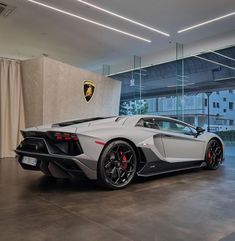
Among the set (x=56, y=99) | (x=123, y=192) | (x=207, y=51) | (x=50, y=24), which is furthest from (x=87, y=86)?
(x=123, y=192)

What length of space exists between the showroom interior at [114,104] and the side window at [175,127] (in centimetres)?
13

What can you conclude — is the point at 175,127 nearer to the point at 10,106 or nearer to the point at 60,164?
the point at 60,164

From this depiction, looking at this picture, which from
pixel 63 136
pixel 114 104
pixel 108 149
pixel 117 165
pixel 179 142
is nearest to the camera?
pixel 63 136

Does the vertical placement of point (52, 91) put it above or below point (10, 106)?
above

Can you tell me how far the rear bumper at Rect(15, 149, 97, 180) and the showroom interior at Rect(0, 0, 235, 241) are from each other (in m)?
0.02

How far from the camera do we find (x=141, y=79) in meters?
9.72

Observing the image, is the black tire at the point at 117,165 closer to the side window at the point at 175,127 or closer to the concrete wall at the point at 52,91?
the side window at the point at 175,127

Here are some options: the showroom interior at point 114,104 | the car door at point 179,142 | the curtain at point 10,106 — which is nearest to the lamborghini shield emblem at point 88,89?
the showroom interior at point 114,104

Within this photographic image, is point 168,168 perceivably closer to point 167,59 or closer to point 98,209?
point 98,209

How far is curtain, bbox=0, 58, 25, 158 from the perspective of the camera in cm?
664

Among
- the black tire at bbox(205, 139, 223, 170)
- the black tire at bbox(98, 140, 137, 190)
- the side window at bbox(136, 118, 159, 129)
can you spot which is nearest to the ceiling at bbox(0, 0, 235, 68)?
the side window at bbox(136, 118, 159, 129)

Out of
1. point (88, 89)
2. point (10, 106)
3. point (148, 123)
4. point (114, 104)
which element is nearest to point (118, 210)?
point (148, 123)

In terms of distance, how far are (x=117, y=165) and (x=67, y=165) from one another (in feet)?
2.12

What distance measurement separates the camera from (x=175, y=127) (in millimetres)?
4449
